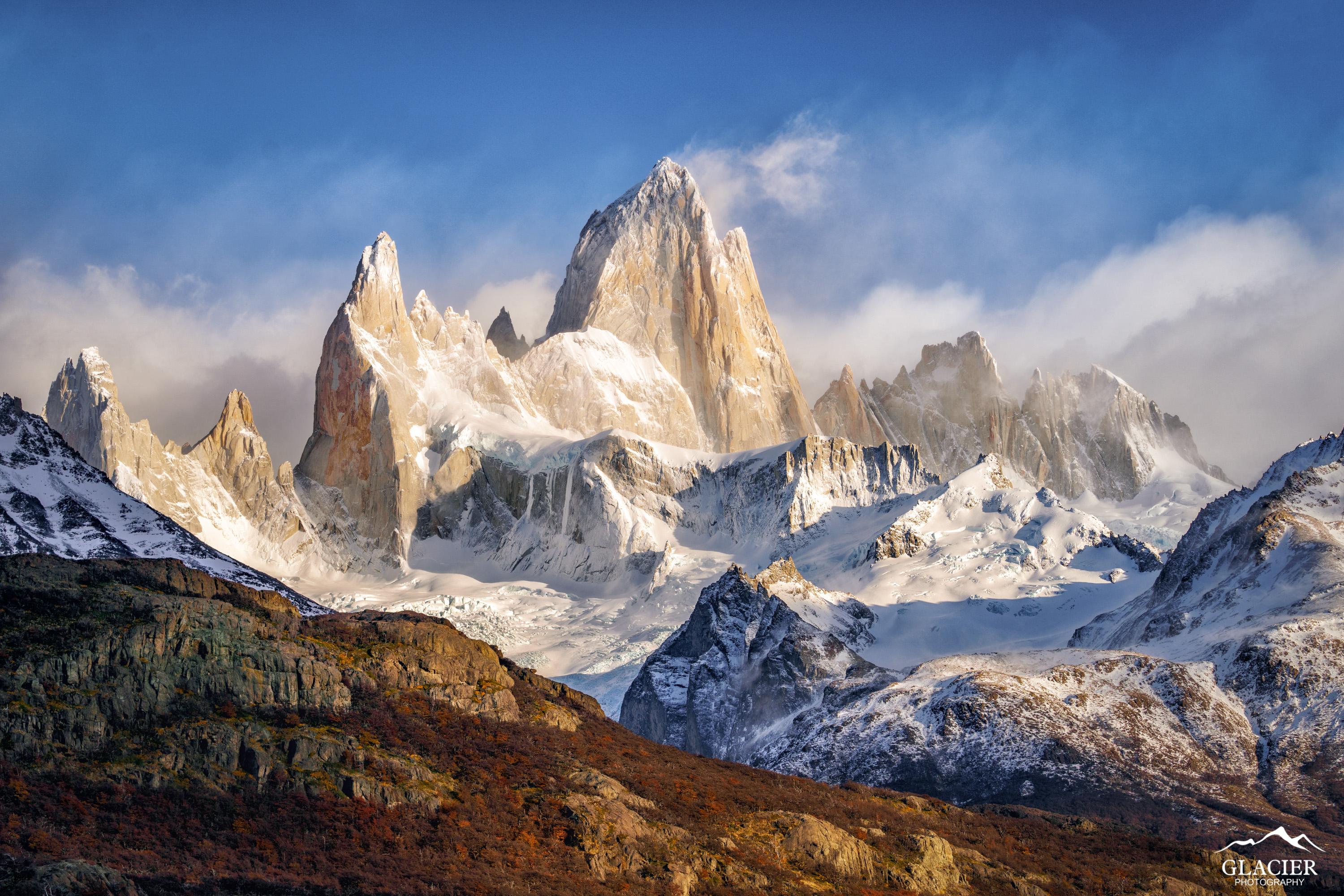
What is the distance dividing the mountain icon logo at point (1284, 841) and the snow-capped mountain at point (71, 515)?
277 feet

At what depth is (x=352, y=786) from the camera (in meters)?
63.2

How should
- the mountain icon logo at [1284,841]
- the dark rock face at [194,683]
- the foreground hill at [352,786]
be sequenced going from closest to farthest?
the foreground hill at [352,786], the dark rock face at [194,683], the mountain icon logo at [1284,841]

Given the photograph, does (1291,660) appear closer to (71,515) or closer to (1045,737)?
(1045,737)

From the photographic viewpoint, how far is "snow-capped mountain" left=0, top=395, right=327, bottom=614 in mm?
111188

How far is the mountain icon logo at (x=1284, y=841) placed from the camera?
114m

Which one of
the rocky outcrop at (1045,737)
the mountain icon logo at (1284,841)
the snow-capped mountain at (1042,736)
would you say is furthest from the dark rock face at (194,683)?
the snow-capped mountain at (1042,736)

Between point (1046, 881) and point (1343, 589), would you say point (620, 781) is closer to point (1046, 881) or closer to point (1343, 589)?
point (1046, 881)

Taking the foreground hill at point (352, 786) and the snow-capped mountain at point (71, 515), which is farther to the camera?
the snow-capped mountain at point (71, 515)

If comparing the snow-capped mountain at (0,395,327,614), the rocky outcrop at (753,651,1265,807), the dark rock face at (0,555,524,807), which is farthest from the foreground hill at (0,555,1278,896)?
the rocky outcrop at (753,651,1265,807)

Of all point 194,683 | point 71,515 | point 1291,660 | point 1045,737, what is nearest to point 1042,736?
point 1045,737

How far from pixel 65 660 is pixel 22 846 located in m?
16.7

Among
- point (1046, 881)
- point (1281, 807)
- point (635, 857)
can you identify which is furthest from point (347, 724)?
point (1281, 807)

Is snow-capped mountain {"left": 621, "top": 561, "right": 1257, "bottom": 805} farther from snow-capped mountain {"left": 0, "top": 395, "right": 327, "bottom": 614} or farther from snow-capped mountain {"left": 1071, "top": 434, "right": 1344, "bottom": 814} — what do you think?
snow-capped mountain {"left": 0, "top": 395, "right": 327, "bottom": 614}

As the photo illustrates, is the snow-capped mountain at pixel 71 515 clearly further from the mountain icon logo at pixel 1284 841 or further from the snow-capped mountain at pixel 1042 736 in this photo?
the mountain icon logo at pixel 1284 841
